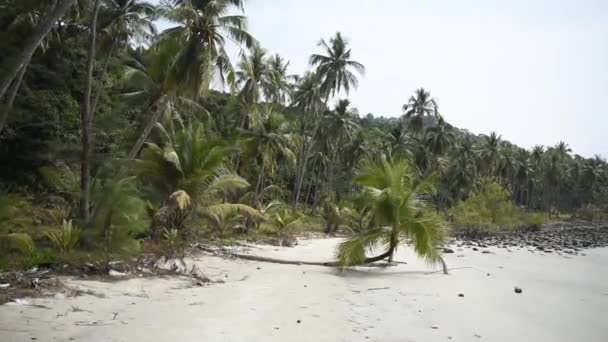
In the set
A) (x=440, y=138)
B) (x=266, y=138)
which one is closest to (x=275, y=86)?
(x=266, y=138)

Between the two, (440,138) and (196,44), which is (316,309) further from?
(440,138)

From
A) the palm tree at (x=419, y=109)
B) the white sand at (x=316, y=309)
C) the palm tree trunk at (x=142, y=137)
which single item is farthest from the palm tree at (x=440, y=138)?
the palm tree trunk at (x=142, y=137)

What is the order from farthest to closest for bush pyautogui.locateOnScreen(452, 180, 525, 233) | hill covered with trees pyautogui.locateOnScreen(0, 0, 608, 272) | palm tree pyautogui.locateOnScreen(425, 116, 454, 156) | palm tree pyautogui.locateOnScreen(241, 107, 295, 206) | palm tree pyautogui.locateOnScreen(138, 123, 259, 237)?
1. palm tree pyautogui.locateOnScreen(425, 116, 454, 156)
2. bush pyautogui.locateOnScreen(452, 180, 525, 233)
3. palm tree pyautogui.locateOnScreen(241, 107, 295, 206)
4. palm tree pyautogui.locateOnScreen(138, 123, 259, 237)
5. hill covered with trees pyautogui.locateOnScreen(0, 0, 608, 272)

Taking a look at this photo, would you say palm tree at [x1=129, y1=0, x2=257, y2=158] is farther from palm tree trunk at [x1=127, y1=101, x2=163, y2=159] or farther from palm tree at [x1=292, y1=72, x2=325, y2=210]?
palm tree at [x1=292, y1=72, x2=325, y2=210]

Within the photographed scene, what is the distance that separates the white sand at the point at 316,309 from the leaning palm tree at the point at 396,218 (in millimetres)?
616

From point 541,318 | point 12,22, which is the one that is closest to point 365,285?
point 541,318

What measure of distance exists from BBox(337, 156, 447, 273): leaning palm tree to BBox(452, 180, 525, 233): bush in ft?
78.7

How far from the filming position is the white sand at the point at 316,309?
227 inches

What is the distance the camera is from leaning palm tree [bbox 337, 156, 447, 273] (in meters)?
12.4

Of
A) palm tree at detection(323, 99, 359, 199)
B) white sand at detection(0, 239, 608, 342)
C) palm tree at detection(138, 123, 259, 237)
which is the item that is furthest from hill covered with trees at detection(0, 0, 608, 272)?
palm tree at detection(323, 99, 359, 199)

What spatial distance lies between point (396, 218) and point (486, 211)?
2609cm

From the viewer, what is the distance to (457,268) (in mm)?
14328

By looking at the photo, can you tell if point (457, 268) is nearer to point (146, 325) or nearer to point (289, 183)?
point (146, 325)

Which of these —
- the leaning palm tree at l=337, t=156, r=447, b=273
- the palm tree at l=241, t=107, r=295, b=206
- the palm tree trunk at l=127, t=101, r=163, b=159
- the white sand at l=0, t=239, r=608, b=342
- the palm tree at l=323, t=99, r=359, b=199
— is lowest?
the white sand at l=0, t=239, r=608, b=342
